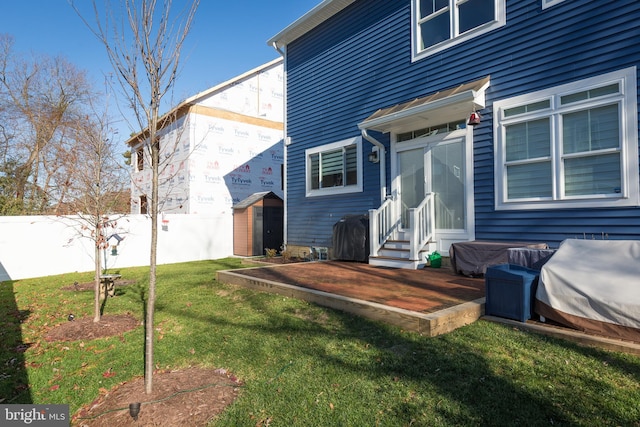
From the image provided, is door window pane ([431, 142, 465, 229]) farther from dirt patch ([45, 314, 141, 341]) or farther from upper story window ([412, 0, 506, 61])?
dirt patch ([45, 314, 141, 341])

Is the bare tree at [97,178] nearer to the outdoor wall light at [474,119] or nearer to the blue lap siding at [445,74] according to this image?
the blue lap siding at [445,74]

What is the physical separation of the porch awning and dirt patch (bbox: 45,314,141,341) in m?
5.86

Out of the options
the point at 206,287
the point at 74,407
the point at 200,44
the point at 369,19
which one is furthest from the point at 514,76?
Result: the point at 74,407

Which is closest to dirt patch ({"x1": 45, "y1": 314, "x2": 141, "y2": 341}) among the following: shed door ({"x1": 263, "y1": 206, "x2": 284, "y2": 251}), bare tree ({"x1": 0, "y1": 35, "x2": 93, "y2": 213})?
shed door ({"x1": 263, "y1": 206, "x2": 284, "y2": 251})

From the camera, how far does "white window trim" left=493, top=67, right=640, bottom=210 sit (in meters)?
5.01

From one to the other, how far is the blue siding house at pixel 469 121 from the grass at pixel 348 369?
3115mm

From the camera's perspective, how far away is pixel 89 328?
15.5 feet

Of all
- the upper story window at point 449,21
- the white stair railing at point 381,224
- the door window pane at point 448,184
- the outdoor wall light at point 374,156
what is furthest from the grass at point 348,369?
the upper story window at point 449,21

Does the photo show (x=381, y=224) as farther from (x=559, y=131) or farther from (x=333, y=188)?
(x=559, y=131)

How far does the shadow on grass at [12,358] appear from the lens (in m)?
3.07

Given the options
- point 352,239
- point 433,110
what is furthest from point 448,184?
point 352,239

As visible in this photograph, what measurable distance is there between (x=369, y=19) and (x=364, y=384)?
28.6ft

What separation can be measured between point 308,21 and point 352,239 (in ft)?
21.0

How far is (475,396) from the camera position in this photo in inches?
101
